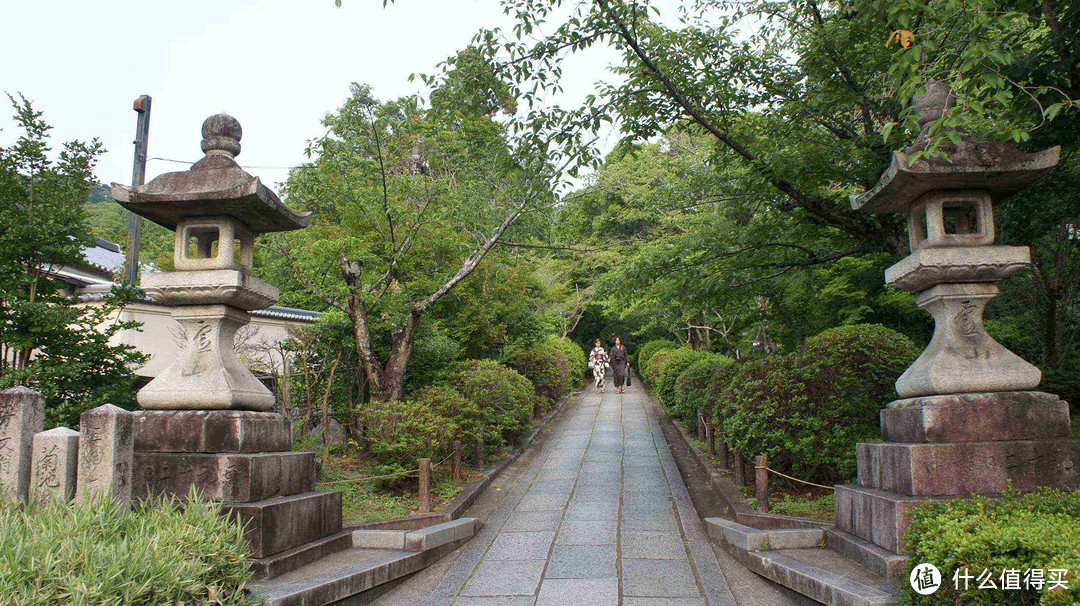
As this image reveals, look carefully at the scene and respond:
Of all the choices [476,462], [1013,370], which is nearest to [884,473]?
[1013,370]

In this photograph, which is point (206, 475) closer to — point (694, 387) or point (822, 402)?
point (822, 402)

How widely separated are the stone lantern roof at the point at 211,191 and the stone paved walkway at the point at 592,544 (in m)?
3.79

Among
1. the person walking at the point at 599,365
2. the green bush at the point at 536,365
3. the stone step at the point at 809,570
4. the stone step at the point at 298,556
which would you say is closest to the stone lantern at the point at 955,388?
the stone step at the point at 809,570

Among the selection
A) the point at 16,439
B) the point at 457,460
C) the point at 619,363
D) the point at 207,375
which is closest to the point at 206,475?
the point at 207,375

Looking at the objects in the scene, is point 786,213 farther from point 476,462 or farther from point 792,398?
point 476,462

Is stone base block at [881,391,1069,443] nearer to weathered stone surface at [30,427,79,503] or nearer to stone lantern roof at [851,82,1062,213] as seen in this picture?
stone lantern roof at [851,82,1062,213]

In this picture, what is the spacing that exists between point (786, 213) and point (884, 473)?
412 centimetres

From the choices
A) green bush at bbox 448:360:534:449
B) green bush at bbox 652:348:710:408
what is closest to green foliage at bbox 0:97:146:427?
green bush at bbox 448:360:534:449

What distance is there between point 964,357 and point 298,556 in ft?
18.1

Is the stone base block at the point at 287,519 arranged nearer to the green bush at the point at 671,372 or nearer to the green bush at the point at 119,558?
the green bush at the point at 119,558

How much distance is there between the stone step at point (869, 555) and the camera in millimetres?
4340

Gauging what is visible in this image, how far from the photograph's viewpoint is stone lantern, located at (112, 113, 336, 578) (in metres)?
5.08

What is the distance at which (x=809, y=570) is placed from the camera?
4.77 m

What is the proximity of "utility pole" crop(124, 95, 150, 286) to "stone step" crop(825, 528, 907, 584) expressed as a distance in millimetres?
11980
